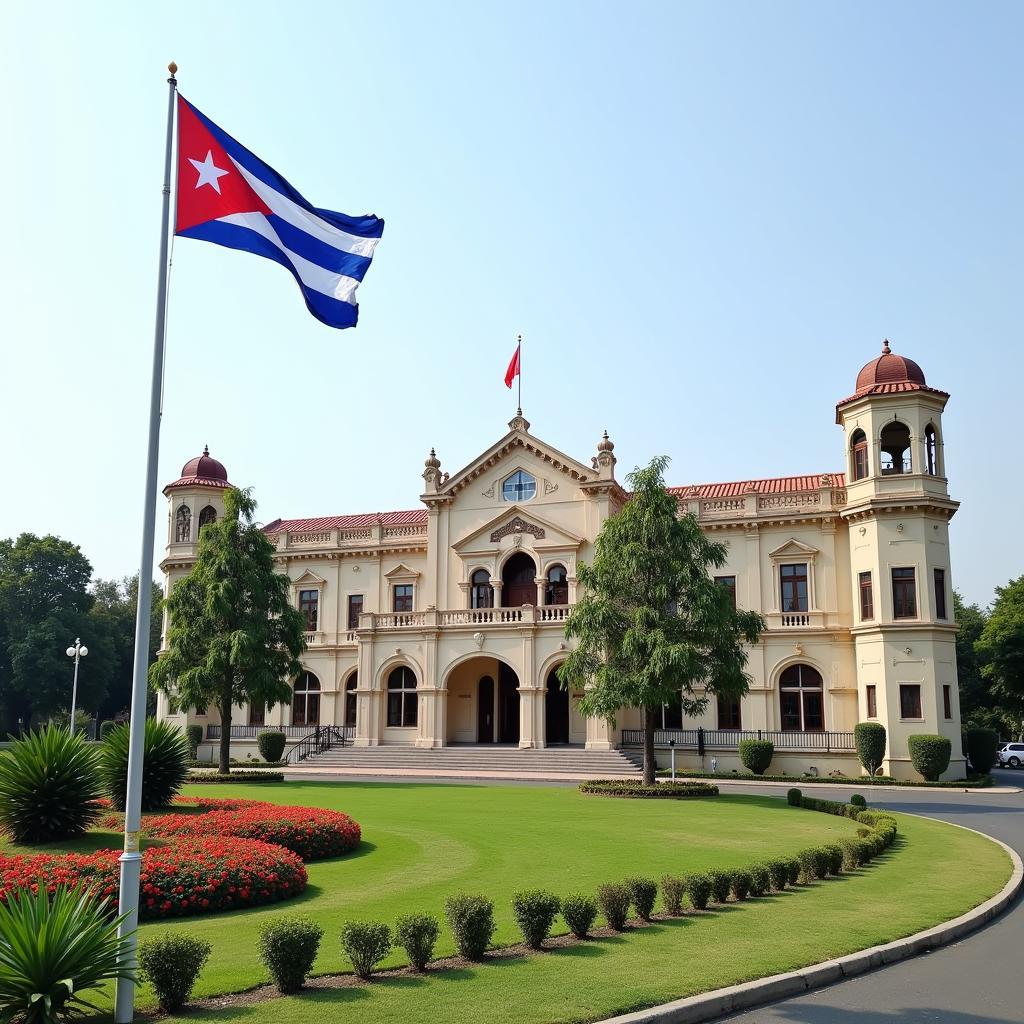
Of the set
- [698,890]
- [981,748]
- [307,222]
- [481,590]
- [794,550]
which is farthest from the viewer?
[481,590]

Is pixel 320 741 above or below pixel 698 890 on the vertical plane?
below

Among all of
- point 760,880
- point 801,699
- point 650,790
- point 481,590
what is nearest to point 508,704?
point 481,590

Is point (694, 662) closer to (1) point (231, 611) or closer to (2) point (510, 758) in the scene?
(2) point (510, 758)

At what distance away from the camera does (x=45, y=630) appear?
230ft

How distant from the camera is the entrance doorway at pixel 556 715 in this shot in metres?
45.8

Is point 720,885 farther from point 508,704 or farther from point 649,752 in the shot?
point 508,704

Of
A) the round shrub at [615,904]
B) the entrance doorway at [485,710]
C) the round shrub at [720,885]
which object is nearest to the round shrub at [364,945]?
the round shrub at [615,904]

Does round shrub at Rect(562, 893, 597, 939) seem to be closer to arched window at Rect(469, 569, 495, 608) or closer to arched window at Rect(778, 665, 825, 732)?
arched window at Rect(778, 665, 825, 732)

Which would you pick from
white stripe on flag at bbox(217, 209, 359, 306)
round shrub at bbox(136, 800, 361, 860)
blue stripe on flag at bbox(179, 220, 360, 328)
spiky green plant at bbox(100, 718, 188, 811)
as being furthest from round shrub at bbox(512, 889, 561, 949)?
spiky green plant at bbox(100, 718, 188, 811)

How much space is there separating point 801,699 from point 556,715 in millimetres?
11112

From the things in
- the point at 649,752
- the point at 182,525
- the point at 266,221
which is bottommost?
the point at 649,752

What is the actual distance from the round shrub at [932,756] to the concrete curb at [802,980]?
999 inches

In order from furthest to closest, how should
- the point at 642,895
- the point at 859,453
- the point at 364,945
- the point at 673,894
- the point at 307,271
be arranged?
the point at 859,453 → the point at 673,894 → the point at 642,895 → the point at 307,271 → the point at 364,945

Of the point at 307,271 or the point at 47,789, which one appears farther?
the point at 47,789
